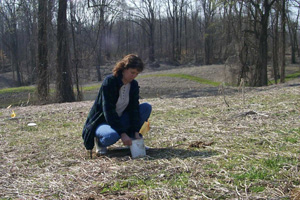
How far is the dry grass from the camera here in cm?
297

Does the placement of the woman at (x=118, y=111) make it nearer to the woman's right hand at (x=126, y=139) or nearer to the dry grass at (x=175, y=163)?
the woman's right hand at (x=126, y=139)

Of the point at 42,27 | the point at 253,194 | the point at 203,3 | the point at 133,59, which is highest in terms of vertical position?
the point at 203,3

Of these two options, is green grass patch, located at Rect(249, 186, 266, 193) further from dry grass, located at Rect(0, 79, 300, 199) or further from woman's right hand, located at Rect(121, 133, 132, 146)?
woman's right hand, located at Rect(121, 133, 132, 146)

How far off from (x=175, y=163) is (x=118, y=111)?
A: 1.09 m

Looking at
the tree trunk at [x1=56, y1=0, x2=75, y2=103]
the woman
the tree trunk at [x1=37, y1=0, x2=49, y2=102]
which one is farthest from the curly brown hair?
the tree trunk at [x1=37, y1=0, x2=49, y2=102]

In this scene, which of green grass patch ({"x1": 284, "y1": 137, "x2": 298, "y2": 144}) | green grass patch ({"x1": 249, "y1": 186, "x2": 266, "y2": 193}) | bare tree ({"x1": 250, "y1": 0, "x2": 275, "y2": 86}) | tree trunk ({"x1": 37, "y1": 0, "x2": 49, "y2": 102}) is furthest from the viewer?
bare tree ({"x1": 250, "y1": 0, "x2": 275, "y2": 86})

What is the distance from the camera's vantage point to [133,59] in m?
4.04

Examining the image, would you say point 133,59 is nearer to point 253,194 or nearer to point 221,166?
point 221,166

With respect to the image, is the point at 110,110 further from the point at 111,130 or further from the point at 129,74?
the point at 129,74

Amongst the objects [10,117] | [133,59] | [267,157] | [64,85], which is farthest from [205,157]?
[64,85]

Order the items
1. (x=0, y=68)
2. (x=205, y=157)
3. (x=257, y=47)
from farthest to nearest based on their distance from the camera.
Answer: (x=0, y=68) < (x=257, y=47) < (x=205, y=157)

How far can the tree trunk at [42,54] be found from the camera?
580 inches

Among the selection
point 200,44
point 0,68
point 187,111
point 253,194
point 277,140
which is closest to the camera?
point 253,194

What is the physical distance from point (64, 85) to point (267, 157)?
11837mm
